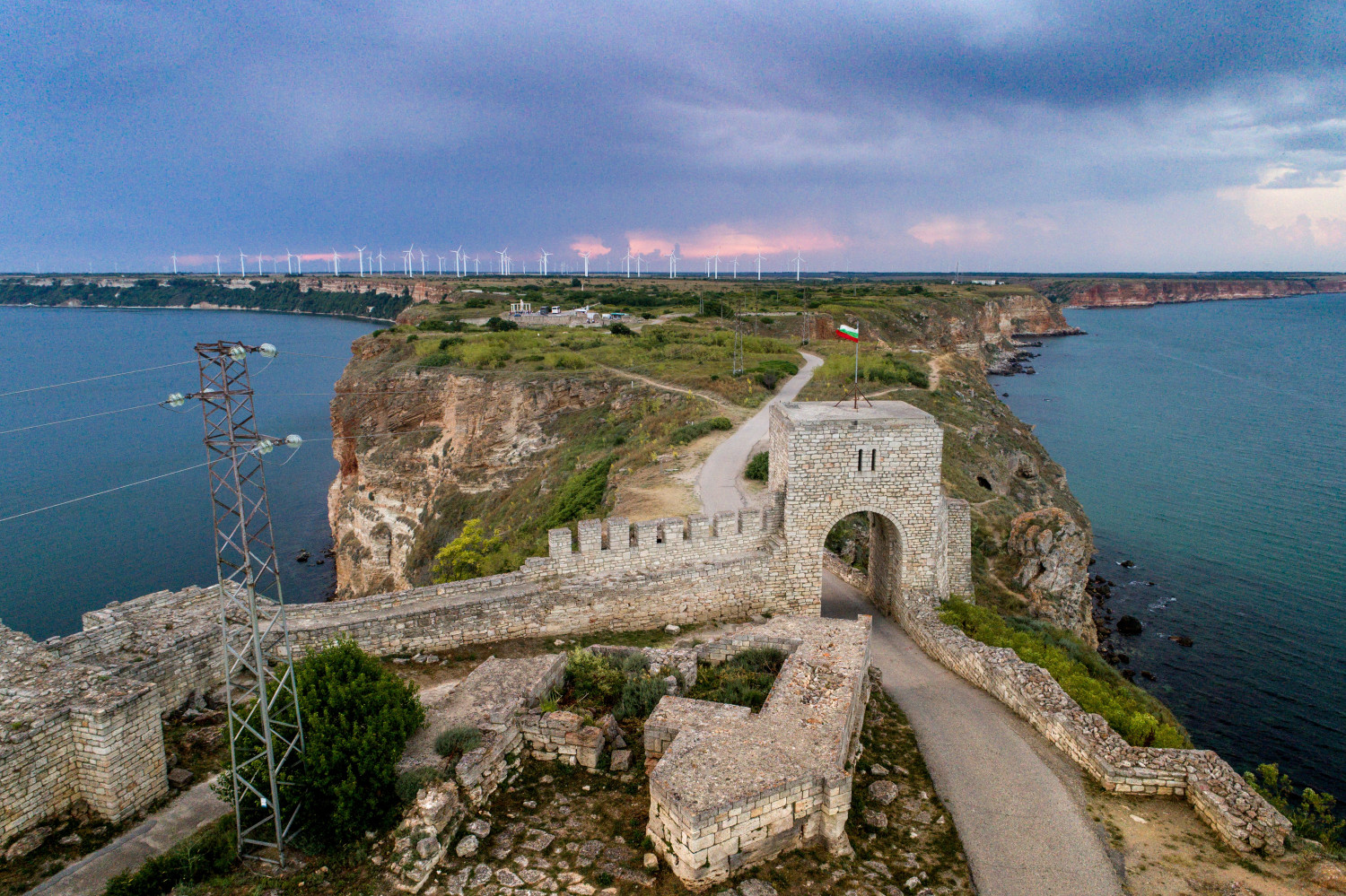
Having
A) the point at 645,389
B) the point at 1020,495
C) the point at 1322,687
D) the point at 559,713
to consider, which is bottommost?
the point at 1322,687

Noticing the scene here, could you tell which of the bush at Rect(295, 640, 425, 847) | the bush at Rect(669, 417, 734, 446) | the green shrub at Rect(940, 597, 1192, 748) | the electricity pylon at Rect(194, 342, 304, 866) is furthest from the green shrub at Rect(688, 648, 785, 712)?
the bush at Rect(669, 417, 734, 446)

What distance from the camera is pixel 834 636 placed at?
1180 centimetres

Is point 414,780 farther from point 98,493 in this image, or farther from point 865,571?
point 98,493

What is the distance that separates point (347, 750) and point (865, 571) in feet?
46.7

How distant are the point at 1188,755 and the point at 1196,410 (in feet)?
235

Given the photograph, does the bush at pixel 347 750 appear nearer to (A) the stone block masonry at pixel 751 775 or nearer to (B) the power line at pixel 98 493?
(A) the stone block masonry at pixel 751 775

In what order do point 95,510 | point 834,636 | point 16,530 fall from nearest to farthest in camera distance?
1. point 834,636
2. point 16,530
3. point 95,510

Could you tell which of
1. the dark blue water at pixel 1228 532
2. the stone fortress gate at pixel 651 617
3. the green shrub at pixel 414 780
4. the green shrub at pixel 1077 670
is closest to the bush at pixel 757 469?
the stone fortress gate at pixel 651 617

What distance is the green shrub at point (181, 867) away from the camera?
7.73 m

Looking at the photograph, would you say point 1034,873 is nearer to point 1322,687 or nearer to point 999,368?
point 1322,687

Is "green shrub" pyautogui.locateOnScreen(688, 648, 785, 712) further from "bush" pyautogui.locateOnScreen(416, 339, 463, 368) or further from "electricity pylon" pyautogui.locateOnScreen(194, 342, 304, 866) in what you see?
"bush" pyautogui.locateOnScreen(416, 339, 463, 368)

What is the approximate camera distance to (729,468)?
2222 centimetres

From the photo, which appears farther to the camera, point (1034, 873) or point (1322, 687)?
point (1322, 687)

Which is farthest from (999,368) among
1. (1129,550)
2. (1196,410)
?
(1129,550)
